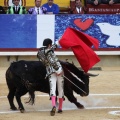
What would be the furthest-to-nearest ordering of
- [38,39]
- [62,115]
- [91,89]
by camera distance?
[38,39] < [91,89] < [62,115]

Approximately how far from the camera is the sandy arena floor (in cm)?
916

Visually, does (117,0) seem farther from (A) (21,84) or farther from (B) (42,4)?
(A) (21,84)

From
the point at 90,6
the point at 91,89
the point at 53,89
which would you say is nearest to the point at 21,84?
the point at 53,89

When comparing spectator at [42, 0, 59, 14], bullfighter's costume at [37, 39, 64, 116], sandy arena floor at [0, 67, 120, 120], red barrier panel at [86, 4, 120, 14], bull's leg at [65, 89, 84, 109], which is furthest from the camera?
red barrier panel at [86, 4, 120, 14]

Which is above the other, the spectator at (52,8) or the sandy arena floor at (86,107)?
the spectator at (52,8)

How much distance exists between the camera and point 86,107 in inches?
405

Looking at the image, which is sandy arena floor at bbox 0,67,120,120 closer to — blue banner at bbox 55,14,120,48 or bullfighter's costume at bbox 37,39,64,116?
bullfighter's costume at bbox 37,39,64,116

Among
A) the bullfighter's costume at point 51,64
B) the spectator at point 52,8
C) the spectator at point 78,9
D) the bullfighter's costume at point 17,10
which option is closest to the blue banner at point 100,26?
the spectator at point 78,9

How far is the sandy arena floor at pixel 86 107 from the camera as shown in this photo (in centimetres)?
916

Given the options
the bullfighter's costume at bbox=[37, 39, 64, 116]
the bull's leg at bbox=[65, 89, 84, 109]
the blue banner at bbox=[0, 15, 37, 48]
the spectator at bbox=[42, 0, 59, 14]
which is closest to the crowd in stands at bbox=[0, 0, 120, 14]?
Result: the spectator at bbox=[42, 0, 59, 14]

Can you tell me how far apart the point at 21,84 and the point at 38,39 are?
6.99m

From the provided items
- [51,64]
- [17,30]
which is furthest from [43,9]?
[51,64]

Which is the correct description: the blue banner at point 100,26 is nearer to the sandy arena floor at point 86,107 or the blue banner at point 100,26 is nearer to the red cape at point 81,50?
the sandy arena floor at point 86,107

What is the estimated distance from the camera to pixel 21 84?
31.6ft
